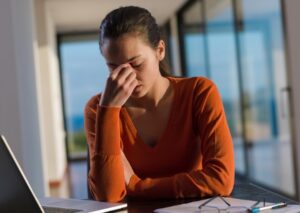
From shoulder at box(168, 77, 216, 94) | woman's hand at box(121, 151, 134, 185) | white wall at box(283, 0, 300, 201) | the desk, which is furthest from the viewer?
white wall at box(283, 0, 300, 201)

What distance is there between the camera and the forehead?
4.96 ft

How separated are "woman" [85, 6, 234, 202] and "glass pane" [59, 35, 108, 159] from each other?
849 cm

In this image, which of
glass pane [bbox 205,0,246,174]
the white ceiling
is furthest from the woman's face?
the white ceiling

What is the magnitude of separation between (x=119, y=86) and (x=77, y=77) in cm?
875

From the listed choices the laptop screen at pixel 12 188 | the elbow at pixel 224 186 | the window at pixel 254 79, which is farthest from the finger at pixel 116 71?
the window at pixel 254 79

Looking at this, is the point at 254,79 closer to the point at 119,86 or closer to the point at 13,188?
the point at 119,86

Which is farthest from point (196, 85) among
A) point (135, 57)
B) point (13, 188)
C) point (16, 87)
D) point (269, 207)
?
point (16, 87)

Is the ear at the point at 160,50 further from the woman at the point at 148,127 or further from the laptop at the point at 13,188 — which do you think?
the laptop at the point at 13,188

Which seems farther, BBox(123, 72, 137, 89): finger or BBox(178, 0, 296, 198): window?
BBox(178, 0, 296, 198): window

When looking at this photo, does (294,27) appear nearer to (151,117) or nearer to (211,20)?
(151,117)

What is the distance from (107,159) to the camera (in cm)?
150

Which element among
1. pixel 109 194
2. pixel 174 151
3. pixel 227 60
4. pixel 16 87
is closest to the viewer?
pixel 109 194

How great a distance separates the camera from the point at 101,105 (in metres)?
1.50

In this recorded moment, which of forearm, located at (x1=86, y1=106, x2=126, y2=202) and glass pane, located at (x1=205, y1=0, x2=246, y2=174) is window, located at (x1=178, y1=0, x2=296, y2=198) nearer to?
glass pane, located at (x1=205, y1=0, x2=246, y2=174)
